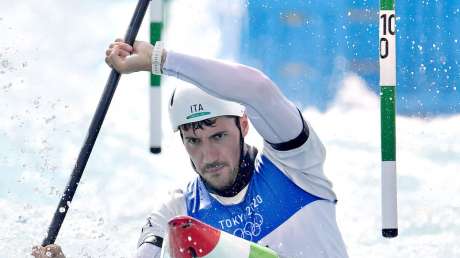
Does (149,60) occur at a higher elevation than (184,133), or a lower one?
higher

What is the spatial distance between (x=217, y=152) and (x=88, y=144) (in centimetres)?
45

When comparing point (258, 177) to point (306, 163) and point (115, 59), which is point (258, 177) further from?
point (115, 59)

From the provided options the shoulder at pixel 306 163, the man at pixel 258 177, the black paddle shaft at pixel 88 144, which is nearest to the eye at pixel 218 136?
the man at pixel 258 177

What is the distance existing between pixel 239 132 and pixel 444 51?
232cm

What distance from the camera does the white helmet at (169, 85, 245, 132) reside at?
273 cm

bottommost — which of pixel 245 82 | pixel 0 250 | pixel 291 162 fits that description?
pixel 0 250

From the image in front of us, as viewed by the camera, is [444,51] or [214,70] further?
[444,51]

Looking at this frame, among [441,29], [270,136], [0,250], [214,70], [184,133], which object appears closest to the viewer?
[214,70]

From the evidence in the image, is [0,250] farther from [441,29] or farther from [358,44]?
[441,29]

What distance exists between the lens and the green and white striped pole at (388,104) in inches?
147

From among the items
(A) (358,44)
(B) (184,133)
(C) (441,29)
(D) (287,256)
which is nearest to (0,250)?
(B) (184,133)

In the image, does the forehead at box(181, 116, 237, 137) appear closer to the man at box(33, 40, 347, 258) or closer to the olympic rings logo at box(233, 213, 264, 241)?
the man at box(33, 40, 347, 258)

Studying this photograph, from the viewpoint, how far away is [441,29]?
473cm

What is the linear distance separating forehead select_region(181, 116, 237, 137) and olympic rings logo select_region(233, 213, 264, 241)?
275mm
